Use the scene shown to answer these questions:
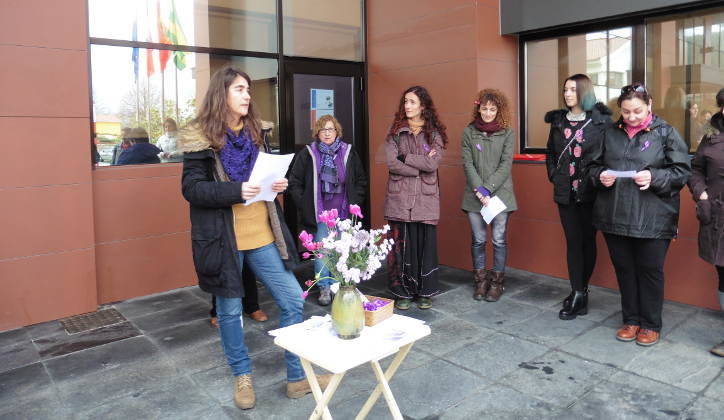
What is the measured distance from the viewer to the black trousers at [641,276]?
3971 millimetres

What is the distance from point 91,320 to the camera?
4.86 meters

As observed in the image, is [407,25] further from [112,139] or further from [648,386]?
[648,386]

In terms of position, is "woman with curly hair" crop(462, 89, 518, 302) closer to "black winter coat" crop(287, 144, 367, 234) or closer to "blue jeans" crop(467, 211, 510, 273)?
"blue jeans" crop(467, 211, 510, 273)

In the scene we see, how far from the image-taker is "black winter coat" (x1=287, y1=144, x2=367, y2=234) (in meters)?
5.10

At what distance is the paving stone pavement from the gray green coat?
3.09ft

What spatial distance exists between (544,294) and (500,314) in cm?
74

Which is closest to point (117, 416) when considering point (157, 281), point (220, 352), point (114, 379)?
point (114, 379)

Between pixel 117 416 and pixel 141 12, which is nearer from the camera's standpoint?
pixel 117 416

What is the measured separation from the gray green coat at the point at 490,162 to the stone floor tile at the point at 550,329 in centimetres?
99

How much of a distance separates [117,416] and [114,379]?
0.54m

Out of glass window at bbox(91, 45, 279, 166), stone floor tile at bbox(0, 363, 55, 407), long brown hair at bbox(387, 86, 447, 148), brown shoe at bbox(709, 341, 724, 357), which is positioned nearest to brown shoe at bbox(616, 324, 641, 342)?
brown shoe at bbox(709, 341, 724, 357)

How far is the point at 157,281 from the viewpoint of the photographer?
557 centimetres

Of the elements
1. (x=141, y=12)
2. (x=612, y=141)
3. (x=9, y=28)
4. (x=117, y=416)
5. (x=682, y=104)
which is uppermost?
(x=141, y=12)

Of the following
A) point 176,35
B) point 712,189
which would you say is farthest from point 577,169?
point 176,35
